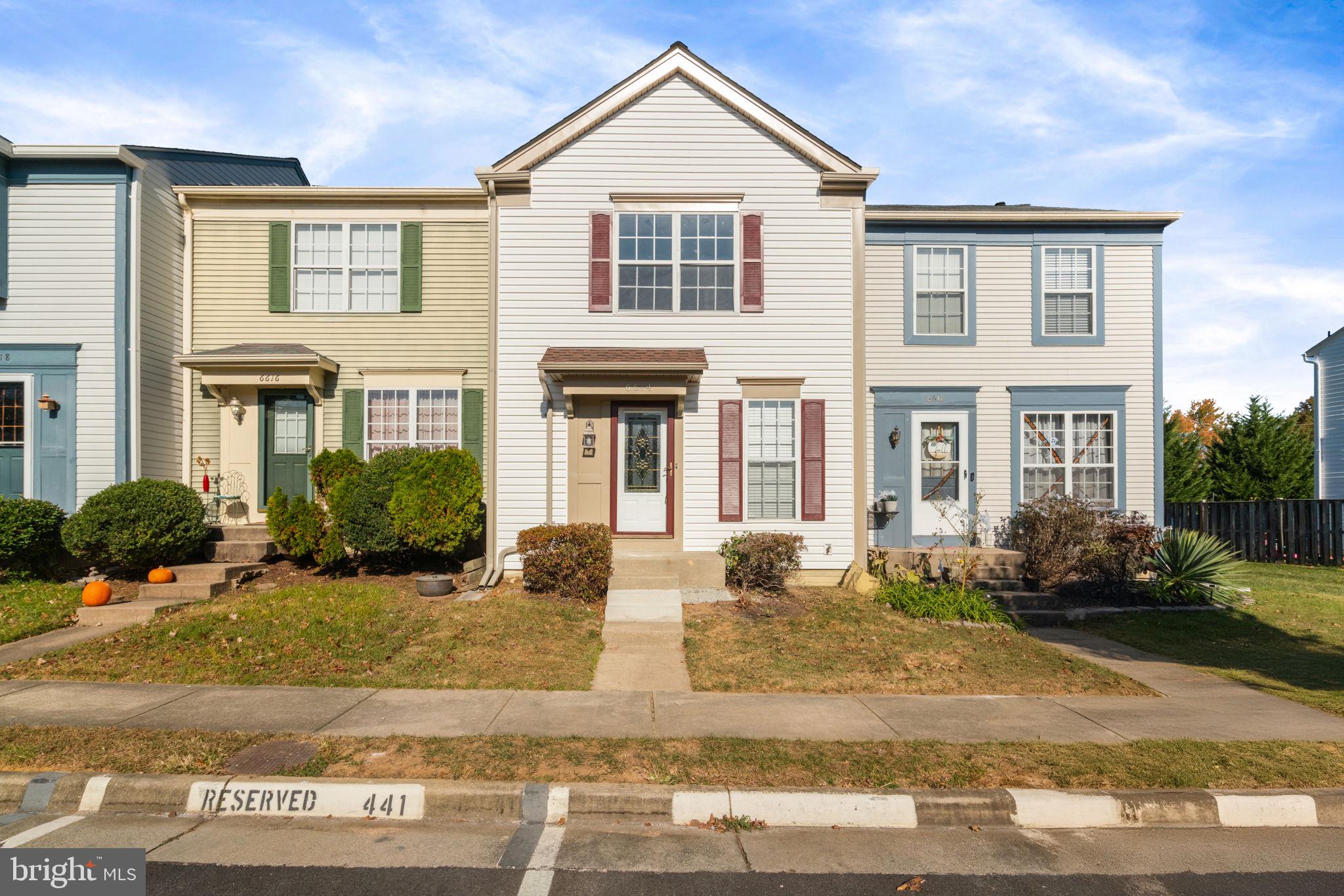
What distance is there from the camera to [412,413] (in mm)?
13938

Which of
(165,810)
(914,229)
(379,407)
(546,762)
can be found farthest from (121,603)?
(914,229)

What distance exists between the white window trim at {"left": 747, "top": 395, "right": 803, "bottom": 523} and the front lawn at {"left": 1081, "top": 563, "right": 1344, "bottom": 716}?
14.7 feet

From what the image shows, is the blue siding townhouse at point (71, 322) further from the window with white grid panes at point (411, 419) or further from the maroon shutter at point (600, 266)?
the maroon shutter at point (600, 266)

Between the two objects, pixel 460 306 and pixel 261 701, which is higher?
pixel 460 306

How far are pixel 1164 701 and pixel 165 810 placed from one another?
843 cm

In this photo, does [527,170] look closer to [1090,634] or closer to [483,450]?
[483,450]

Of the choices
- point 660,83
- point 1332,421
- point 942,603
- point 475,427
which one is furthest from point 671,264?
point 1332,421

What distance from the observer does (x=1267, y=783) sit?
17.7ft

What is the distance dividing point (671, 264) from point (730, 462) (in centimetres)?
333

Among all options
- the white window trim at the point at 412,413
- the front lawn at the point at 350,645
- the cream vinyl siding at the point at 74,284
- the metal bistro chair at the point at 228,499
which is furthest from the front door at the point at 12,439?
the white window trim at the point at 412,413

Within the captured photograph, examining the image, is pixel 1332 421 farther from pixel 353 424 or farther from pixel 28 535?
pixel 28 535

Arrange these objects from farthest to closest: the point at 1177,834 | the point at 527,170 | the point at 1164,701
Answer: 1. the point at 527,170
2. the point at 1164,701
3. the point at 1177,834

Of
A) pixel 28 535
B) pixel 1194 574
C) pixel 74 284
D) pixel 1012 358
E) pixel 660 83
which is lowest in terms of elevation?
pixel 1194 574

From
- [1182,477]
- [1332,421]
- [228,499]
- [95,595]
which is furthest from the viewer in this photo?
[1332,421]
